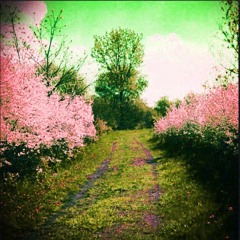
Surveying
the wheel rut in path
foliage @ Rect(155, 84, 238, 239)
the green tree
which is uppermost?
the green tree

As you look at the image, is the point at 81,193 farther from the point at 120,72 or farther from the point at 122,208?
the point at 120,72

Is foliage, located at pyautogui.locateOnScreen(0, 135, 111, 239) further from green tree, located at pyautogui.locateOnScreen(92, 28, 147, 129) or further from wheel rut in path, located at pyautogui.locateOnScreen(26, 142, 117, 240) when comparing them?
green tree, located at pyautogui.locateOnScreen(92, 28, 147, 129)

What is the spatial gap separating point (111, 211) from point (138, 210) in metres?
1.15

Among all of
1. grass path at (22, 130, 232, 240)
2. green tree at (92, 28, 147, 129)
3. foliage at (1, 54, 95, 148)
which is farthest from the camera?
green tree at (92, 28, 147, 129)

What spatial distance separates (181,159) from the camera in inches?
→ 779

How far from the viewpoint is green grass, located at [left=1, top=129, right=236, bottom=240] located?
880 cm

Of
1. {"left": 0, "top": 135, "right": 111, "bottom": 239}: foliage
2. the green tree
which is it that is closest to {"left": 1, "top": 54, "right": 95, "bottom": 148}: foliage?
{"left": 0, "top": 135, "right": 111, "bottom": 239}: foliage

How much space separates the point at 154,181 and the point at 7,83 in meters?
9.67

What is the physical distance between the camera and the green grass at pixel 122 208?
880cm

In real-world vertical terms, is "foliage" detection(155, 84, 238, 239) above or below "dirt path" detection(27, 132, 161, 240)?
above

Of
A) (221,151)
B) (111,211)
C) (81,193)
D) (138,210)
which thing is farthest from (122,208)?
(221,151)

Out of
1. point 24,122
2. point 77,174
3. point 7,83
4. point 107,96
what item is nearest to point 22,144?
point 24,122

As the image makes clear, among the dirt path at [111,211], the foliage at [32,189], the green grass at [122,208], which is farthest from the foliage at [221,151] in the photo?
the foliage at [32,189]

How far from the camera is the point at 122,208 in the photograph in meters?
11.3
